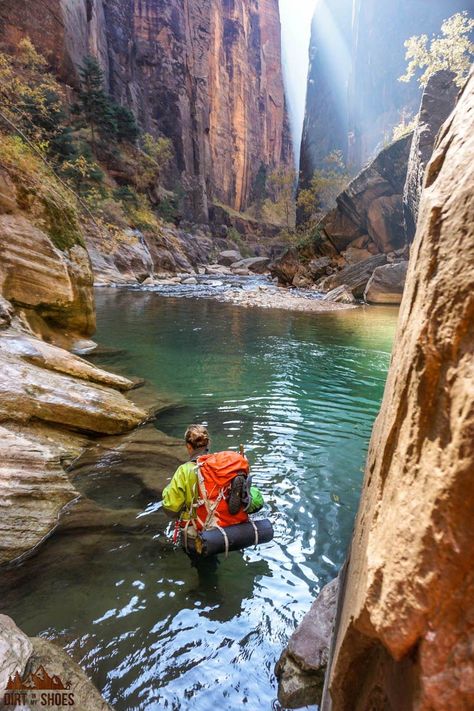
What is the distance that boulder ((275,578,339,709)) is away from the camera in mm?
2678

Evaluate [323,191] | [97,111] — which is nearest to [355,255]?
[323,191]

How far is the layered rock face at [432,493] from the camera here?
111cm

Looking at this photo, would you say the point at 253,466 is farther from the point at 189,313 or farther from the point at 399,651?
the point at 189,313

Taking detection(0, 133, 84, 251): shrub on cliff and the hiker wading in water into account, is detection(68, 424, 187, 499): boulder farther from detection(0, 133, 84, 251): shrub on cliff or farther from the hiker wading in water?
detection(0, 133, 84, 251): shrub on cliff

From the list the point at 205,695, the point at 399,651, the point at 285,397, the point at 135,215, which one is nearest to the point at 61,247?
the point at 285,397

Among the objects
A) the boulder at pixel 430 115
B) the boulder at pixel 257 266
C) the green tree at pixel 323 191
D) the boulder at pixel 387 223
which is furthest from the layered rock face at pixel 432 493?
the boulder at pixel 257 266

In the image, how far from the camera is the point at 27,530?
4.18 meters

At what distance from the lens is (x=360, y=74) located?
56156 mm

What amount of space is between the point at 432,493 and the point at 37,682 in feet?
8.48

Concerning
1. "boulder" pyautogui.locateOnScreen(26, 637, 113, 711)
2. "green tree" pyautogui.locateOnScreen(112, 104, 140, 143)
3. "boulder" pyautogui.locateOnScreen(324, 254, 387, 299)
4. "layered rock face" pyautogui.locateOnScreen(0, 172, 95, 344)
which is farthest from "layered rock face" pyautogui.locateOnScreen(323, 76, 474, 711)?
"green tree" pyautogui.locateOnScreen(112, 104, 140, 143)

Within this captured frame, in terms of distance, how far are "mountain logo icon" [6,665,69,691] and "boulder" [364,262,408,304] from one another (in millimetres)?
27360

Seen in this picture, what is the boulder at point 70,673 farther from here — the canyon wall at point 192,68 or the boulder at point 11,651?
the canyon wall at point 192,68

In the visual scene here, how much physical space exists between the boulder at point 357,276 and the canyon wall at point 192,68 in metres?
33.3

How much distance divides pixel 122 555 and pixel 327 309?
21939mm
